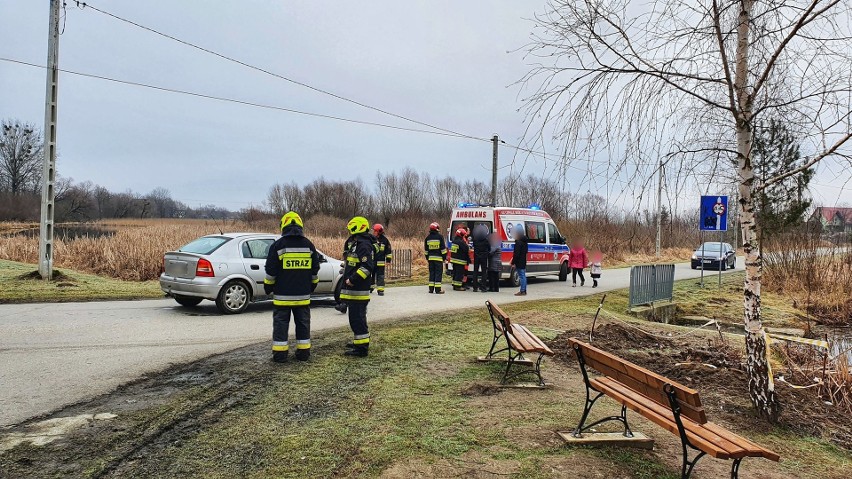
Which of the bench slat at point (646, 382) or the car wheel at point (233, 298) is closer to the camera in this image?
the bench slat at point (646, 382)

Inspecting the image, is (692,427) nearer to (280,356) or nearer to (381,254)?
(280,356)

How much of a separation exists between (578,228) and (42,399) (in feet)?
93.1

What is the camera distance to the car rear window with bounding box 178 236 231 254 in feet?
34.0

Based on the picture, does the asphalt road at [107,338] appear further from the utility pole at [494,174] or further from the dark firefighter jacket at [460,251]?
the utility pole at [494,174]

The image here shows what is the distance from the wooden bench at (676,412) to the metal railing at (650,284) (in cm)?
849

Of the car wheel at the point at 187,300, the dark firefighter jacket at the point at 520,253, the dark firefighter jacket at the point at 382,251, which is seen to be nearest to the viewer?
the car wheel at the point at 187,300

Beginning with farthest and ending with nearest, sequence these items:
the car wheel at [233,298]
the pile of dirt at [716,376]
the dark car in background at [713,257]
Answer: the dark car in background at [713,257] < the car wheel at [233,298] < the pile of dirt at [716,376]

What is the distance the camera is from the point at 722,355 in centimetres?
719

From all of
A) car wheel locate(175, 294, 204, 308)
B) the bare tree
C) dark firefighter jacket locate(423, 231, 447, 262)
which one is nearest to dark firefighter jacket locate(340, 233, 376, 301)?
car wheel locate(175, 294, 204, 308)

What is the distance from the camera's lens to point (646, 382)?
3.68m

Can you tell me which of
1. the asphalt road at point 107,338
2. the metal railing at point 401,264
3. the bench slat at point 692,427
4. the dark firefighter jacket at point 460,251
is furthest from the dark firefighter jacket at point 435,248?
the bench slat at point 692,427

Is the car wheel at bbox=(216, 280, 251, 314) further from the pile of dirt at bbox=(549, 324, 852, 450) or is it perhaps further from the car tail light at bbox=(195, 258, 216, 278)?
the pile of dirt at bbox=(549, 324, 852, 450)

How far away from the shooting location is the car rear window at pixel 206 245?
10.4 metres

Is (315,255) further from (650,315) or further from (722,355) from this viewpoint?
(650,315)
